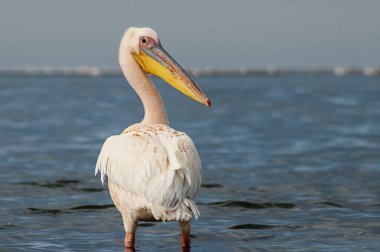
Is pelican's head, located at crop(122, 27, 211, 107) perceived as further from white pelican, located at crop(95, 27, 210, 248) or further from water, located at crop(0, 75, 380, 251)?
water, located at crop(0, 75, 380, 251)

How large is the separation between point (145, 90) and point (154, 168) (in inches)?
39.2

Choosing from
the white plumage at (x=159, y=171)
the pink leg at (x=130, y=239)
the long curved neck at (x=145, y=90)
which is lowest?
the pink leg at (x=130, y=239)

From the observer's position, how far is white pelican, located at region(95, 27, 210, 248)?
238 inches

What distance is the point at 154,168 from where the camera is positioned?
6.05 metres

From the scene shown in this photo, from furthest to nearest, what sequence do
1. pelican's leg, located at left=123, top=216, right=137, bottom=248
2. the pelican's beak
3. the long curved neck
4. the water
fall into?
the water, the pelican's beak, the long curved neck, pelican's leg, located at left=123, top=216, right=137, bottom=248

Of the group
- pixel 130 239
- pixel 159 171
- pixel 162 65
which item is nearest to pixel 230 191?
pixel 162 65

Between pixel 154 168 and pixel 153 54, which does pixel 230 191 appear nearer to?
pixel 153 54

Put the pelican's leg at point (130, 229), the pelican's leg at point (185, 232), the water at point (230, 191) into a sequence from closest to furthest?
the pelican's leg at point (185, 232)
the pelican's leg at point (130, 229)
the water at point (230, 191)

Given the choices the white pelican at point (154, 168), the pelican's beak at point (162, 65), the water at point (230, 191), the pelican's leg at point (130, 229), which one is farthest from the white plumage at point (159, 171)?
the water at point (230, 191)

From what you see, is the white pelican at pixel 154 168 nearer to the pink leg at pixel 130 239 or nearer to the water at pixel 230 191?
the pink leg at pixel 130 239

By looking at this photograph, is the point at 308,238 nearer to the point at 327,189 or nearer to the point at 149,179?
the point at 149,179

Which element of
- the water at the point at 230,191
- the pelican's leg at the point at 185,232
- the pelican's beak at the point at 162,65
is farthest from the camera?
the water at the point at 230,191

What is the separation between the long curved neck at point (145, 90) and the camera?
6750mm

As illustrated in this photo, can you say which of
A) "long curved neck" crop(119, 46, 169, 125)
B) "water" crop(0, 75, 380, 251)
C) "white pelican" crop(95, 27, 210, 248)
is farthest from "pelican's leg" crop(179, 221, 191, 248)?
"long curved neck" crop(119, 46, 169, 125)
